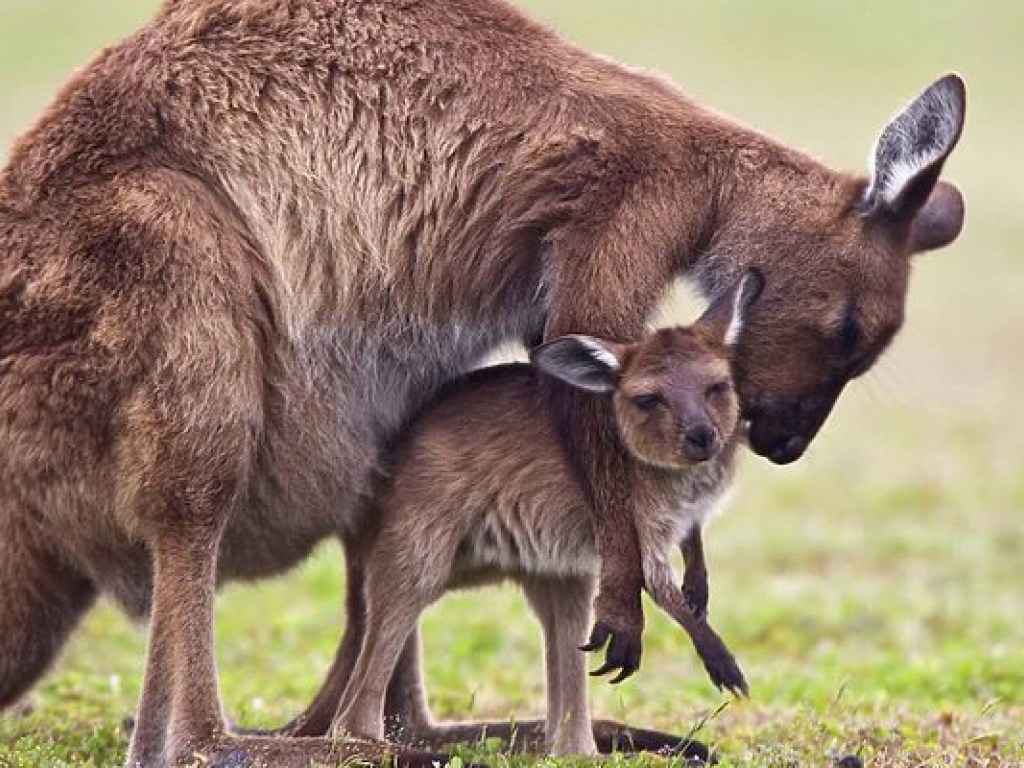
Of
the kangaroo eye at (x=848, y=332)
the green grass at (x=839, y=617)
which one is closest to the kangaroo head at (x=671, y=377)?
the kangaroo eye at (x=848, y=332)

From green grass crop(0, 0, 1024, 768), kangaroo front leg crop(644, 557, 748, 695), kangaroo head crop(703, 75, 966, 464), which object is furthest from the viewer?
green grass crop(0, 0, 1024, 768)

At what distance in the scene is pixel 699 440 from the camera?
228 inches

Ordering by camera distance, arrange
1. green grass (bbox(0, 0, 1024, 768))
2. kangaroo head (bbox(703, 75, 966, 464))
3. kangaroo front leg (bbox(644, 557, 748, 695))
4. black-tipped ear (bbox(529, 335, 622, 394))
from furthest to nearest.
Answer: green grass (bbox(0, 0, 1024, 768)) → kangaroo head (bbox(703, 75, 966, 464)) → kangaroo front leg (bbox(644, 557, 748, 695)) → black-tipped ear (bbox(529, 335, 622, 394))

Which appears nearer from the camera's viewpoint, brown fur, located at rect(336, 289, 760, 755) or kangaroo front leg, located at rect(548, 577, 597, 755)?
brown fur, located at rect(336, 289, 760, 755)

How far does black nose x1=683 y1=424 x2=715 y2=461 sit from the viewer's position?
5.79 metres

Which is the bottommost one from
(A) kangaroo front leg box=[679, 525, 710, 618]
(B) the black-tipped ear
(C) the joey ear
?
(A) kangaroo front leg box=[679, 525, 710, 618]

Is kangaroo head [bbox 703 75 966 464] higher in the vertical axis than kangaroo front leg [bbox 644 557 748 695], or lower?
higher

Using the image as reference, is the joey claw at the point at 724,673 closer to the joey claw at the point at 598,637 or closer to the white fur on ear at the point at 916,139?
the joey claw at the point at 598,637

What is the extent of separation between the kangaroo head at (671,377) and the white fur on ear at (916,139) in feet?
1.58

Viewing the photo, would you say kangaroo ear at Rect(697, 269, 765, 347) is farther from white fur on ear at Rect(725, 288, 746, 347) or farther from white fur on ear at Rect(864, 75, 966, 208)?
white fur on ear at Rect(864, 75, 966, 208)

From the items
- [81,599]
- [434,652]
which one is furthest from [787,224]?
[434,652]

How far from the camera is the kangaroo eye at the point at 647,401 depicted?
586 centimetres

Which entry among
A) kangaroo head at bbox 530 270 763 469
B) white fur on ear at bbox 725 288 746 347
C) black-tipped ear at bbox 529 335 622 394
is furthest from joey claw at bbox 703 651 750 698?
white fur on ear at bbox 725 288 746 347

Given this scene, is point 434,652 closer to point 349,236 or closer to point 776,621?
point 776,621
